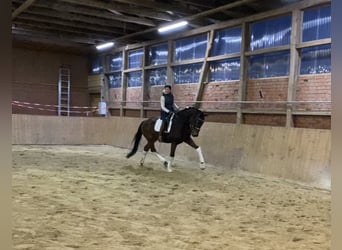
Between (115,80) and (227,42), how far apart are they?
6443 millimetres

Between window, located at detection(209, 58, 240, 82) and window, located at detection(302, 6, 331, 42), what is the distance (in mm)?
2047

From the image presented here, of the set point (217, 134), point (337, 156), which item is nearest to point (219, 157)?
point (217, 134)

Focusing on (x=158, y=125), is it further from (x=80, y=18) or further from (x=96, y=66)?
(x=96, y=66)

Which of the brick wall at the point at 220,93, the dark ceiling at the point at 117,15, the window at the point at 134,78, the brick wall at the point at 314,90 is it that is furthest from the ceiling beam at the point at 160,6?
the window at the point at 134,78

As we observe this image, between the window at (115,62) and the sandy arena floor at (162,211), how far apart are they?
8.02m

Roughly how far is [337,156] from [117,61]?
1433 cm

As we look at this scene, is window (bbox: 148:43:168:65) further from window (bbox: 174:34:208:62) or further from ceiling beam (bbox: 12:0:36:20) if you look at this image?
ceiling beam (bbox: 12:0:36:20)

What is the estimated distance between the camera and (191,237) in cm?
360

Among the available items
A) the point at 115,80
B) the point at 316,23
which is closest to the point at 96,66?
the point at 115,80

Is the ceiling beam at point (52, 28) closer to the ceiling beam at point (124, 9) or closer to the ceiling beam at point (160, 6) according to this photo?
the ceiling beam at point (124, 9)

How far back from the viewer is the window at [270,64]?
8.66 m

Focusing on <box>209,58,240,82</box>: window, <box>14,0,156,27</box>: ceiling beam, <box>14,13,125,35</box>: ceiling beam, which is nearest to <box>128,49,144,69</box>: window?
<box>14,13,125,35</box>: ceiling beam

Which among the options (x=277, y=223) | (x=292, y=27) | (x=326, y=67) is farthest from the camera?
(x=292, y=27)

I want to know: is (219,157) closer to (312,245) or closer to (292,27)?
(292,27)
